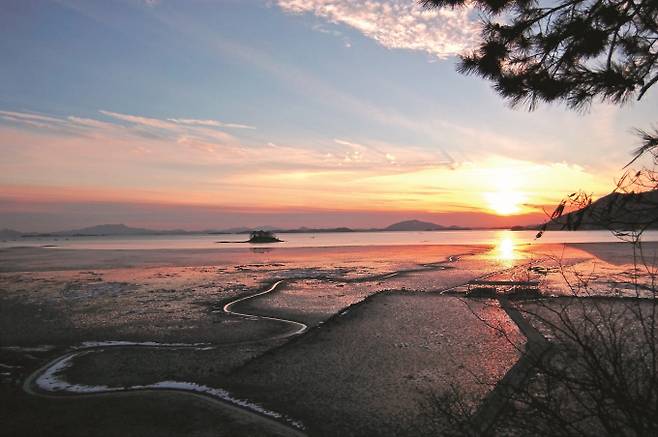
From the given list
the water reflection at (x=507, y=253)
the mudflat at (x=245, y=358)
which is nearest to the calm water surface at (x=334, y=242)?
the water reflection at (x=507, y=253)

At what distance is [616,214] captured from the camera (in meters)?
3.20

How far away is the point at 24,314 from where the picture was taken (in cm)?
1422

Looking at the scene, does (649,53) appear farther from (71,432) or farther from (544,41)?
(71,432)

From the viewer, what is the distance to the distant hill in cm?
305

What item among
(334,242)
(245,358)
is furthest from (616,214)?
(334,242)

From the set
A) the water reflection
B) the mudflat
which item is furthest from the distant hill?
the water reflection

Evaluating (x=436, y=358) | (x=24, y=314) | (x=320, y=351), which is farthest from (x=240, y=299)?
(x=436, y=358)

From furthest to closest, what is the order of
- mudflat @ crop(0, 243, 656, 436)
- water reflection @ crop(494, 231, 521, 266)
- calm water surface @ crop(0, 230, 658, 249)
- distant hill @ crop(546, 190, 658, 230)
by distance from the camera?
calm water surface @ crop(0, 230, 658, 249) < water reflection @ crop(494, 231, 521, 266) < mudflat @ crop(0, 243, 656, 436) < distant hill @ crop(546, 190, 658, 230)

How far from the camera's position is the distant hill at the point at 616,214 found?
3.05 metres

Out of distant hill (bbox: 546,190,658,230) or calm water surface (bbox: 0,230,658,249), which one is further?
calm water surface (bbox: 0,230,658,249)

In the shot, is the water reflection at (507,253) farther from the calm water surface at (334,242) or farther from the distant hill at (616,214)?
the distant hill at (616,214)

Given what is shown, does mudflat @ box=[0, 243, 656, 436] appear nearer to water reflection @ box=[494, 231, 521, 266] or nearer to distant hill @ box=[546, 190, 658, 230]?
distant hill @ box=[546, 190, 658, 230]

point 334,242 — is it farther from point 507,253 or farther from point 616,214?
point 616,214

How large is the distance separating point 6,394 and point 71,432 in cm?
221
